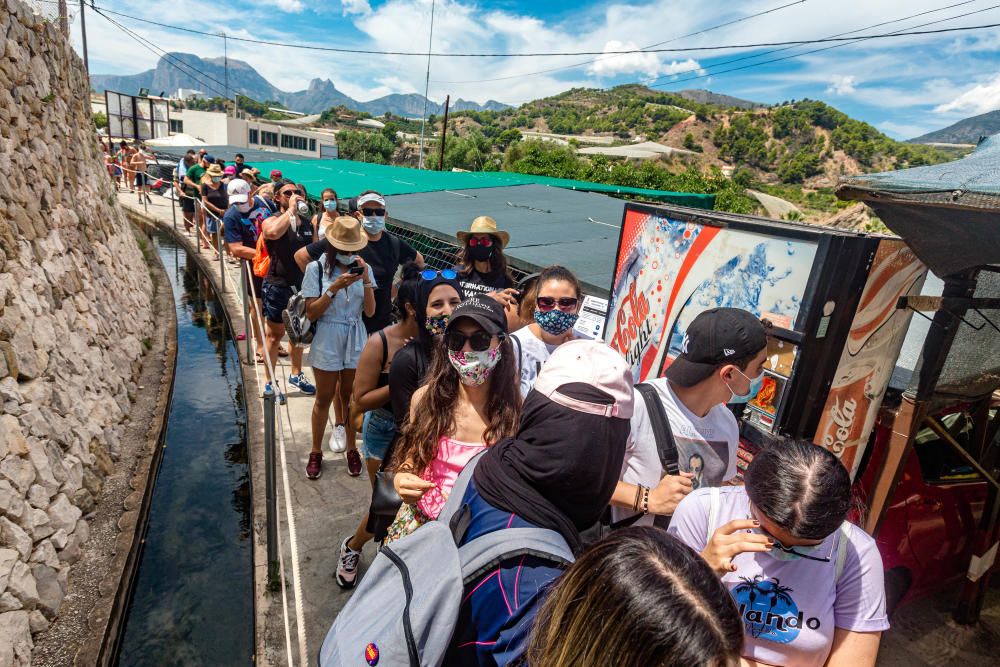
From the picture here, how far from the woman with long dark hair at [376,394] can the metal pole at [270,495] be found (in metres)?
0.38

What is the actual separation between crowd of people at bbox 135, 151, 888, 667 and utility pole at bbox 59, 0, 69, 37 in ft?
27.6

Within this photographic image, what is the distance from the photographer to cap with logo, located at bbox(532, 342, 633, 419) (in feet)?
4.77

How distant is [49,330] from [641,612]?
17.7 ft

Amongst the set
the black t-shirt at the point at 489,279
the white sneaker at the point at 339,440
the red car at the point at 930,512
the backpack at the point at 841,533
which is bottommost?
the white sneaker at the point at 339,440

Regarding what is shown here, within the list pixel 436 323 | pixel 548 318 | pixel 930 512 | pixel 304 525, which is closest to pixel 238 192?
pixel 304 525

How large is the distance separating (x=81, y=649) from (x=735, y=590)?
3.33m

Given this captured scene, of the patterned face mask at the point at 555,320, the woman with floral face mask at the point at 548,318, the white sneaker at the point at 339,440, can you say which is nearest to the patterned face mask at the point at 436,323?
the woman with floral face mask at the point at 548,318

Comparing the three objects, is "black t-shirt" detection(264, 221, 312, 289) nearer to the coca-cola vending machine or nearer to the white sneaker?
the white sneaker

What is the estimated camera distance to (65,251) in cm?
567

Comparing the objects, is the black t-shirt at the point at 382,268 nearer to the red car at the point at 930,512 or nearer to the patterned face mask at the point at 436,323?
the patterned face mask at the point at 436,323

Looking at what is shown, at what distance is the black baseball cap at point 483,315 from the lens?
2.16 m

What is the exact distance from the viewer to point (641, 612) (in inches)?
34.4

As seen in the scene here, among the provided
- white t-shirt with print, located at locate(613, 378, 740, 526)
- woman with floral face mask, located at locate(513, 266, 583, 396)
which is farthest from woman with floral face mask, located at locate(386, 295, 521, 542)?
woman with floral face mask, located at locate(513, 266, 583, 396)

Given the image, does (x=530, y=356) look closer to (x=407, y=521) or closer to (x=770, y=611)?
(x=407, y=521)
